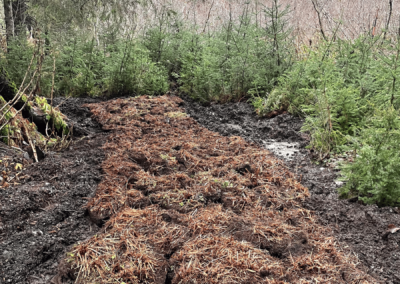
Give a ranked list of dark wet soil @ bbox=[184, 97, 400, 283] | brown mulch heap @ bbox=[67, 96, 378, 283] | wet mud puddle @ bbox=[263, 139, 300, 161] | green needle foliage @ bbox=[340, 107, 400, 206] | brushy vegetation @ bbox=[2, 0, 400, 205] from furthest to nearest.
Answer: brushy vegetation @ bbox=[2, 0, 400, 205] < wet mud puddle @ bbox=[263, 139, 300, 161] < green needle foliage @ bbox=[340, 107, 400, 206] < dark wet soil @ bbox=[184, 97, 400, 283] < brown mulch heap @ bbox=[67, 96, 378, 283]

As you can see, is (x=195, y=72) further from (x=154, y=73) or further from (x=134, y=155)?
(x=134, y=155)

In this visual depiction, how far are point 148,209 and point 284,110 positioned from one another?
163 inches

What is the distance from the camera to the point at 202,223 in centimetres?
251

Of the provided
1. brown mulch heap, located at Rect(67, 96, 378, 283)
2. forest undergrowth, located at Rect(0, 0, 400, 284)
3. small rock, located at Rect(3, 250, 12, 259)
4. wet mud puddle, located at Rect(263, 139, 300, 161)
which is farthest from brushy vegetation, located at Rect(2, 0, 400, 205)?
small rock, located at Rect(3, 250, 12, 259)

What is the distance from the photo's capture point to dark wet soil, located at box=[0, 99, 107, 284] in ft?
6.77

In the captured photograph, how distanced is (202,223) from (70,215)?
1160mm

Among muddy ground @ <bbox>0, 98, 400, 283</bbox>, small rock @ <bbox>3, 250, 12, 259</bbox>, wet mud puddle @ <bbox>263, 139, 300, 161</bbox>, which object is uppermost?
wet mud puddle @ <bbox>263, 139, 300, 161</bbox>

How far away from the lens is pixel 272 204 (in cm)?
291

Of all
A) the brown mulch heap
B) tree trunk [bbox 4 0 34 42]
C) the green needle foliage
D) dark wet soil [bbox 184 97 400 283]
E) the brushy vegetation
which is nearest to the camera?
the brown mulch heap

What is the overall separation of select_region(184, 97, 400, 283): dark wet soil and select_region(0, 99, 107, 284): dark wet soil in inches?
82.8

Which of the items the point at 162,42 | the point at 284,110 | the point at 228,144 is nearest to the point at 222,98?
the point at 284,110

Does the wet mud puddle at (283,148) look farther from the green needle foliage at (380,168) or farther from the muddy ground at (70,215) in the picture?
the green needle foliage at (380,168)

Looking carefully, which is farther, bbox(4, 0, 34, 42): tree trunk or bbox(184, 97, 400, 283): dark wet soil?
bbox(4, 0, 34, 42): tree trunk

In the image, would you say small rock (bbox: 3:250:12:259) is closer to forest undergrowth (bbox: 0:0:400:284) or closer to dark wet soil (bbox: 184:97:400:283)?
forest undergrowth (bbox: 0:0:400:284)
